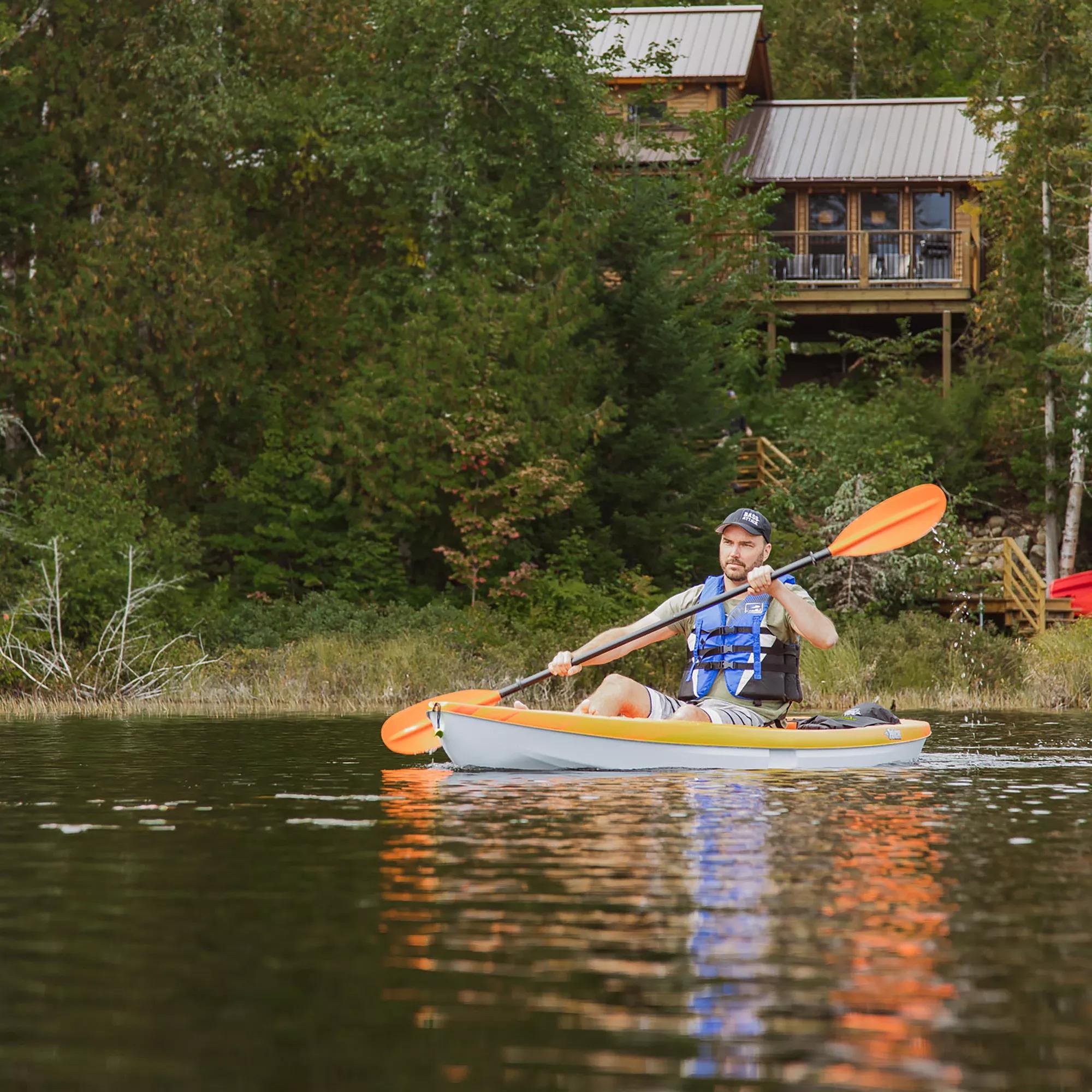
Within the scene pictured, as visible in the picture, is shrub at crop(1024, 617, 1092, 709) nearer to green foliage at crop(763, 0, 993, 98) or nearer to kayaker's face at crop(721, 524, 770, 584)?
kayaker's face at crop(721, 524, 770, 584)

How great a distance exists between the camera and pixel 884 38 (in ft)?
148


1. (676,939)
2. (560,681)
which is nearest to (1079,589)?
(560,681)

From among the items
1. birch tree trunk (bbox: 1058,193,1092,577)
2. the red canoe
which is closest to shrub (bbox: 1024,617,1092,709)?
the red canoe

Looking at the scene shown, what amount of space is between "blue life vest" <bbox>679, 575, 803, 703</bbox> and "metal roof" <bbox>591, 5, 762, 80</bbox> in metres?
24.1

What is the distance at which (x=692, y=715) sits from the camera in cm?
1119

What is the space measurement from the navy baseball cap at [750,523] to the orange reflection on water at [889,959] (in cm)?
321

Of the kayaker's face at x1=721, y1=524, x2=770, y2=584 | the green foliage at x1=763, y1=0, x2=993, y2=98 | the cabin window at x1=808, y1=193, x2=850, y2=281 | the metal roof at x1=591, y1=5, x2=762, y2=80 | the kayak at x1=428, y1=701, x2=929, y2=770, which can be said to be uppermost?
the green foliage at x1=763, y1=0, x2=993, y2=98

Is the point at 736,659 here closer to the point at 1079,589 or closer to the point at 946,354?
the point at 1079,589

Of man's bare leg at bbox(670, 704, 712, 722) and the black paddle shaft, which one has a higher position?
the black paddle shaft

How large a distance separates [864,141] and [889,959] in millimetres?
32605

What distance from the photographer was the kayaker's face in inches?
451

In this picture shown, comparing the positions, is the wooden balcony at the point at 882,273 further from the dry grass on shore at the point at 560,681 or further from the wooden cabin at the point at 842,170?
the dry grass on shore at the point at 560,681

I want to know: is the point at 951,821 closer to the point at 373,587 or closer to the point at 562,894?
the point at 562,894

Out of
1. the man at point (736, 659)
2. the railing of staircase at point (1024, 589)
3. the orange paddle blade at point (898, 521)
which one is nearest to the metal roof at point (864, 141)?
the railing of staircase at point (1024, 589)
